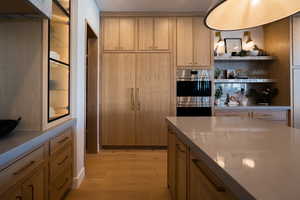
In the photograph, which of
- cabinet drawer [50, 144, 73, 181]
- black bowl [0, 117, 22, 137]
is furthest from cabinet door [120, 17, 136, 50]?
black bowl [0, 117, 22, 137]

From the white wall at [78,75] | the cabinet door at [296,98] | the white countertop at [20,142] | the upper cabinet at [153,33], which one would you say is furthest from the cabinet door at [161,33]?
the white countertop at [20,142]

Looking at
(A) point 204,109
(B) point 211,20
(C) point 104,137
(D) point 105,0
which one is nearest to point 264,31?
(A) point 204,109

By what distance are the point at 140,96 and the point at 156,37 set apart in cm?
122

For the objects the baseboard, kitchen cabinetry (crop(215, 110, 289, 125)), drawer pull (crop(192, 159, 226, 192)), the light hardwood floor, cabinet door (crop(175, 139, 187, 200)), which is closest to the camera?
drawer pull (crop(192, 159, 226, 192))

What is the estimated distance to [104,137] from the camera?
4.14 metres

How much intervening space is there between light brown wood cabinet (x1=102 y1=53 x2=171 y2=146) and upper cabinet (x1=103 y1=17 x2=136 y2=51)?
0.59 ft

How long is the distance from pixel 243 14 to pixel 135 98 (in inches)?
112

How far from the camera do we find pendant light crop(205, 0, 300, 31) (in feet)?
4.68

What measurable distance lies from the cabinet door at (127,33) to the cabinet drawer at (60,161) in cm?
244

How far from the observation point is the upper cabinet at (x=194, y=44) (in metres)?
4.15

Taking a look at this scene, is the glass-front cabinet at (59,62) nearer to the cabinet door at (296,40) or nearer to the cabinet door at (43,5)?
the cabinet door at (43,5)

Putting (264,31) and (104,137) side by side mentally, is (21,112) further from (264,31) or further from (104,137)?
(264,31)

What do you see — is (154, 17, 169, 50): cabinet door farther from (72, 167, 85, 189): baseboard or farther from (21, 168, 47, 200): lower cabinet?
(21, 168, 47, 200): lower cabinet

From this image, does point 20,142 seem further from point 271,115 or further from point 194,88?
point 271,115
